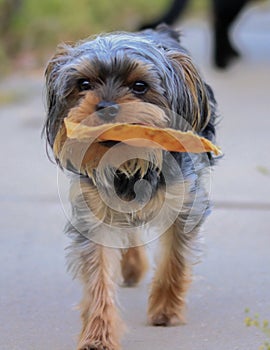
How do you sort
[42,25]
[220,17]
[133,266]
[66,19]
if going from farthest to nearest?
[66,19]
[42,25]
[220,17]
[133,266]

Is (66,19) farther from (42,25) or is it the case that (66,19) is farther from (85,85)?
(85,85)

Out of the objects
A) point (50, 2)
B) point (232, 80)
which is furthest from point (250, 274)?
point (50, 2)

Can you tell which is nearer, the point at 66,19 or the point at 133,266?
the point at 133,266

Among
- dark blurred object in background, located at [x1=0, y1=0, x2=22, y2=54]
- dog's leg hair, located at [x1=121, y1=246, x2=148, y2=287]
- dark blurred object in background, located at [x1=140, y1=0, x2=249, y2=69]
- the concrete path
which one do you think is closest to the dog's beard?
the concrete path

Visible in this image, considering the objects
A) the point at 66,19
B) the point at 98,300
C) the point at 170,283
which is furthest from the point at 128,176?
the point at 66,19

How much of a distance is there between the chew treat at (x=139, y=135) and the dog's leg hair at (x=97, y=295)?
66cm

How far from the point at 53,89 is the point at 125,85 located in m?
0.47

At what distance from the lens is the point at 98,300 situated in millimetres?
4965

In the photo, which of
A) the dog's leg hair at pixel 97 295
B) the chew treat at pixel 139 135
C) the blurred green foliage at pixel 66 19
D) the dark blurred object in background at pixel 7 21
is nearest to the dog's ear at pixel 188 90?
the chew treat at pixel 139 135

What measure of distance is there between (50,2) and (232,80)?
5191 mm

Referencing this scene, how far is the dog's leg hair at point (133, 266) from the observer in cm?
609

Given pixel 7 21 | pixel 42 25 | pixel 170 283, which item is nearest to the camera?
pixel 170 283

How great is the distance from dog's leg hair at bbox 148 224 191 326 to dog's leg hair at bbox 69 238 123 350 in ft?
1.06

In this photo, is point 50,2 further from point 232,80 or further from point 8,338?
point 8,338
